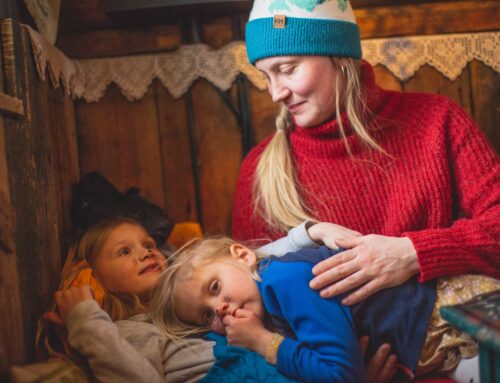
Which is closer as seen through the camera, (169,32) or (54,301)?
(54,301)

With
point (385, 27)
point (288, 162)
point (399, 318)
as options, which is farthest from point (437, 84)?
point (399, 318)

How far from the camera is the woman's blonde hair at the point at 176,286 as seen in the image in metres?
1.33

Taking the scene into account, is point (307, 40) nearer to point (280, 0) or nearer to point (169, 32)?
point (280, 0)

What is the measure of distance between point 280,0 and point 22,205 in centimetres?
91

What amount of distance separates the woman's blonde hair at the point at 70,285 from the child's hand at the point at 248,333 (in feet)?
1.22

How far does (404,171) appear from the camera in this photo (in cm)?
154

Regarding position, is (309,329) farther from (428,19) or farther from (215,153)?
(428,19)

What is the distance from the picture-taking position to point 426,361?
1183 millimetres

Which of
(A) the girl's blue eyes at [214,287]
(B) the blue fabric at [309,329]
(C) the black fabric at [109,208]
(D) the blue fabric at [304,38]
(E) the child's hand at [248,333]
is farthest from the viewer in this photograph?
(C) the black fabric at [109,208]

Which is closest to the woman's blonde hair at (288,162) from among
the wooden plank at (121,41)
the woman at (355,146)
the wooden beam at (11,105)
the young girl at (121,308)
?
the woman at (355,146)

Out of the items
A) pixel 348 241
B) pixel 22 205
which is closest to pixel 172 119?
pixel 22 205

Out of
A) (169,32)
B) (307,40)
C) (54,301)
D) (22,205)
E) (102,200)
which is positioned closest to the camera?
(22,205)

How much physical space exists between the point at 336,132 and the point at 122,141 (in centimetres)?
89

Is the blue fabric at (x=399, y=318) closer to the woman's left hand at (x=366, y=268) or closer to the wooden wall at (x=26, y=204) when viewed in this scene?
the woman's left hand at (x=366, y=268)
